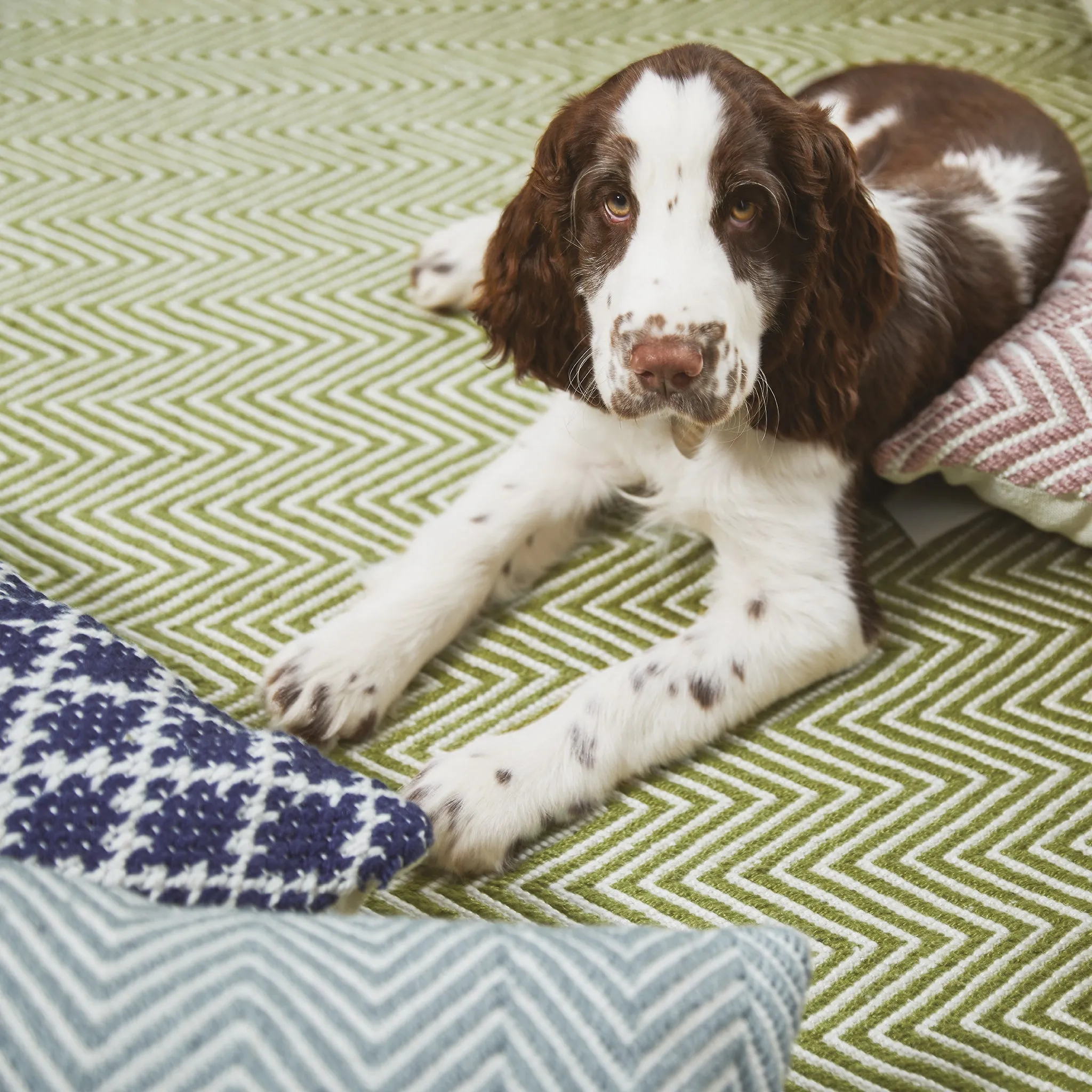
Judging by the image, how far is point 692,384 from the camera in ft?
6.32

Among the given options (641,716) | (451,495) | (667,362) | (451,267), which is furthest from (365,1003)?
(451,267)

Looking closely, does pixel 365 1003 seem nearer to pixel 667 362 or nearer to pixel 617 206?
pixel 667 362

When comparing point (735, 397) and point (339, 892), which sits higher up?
point (735, 397)

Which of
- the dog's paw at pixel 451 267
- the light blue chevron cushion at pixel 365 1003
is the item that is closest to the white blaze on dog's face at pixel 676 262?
the light blue chevron cushion at pixel 365 1003

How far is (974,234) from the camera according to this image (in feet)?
8.34

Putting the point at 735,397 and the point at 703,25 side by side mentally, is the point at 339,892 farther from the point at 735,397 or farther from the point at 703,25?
the point at 703,25

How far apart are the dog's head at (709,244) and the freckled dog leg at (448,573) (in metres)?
0.37

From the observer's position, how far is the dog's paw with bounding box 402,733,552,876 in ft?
6.43

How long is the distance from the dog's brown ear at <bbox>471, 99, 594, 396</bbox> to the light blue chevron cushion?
1120 millimetres

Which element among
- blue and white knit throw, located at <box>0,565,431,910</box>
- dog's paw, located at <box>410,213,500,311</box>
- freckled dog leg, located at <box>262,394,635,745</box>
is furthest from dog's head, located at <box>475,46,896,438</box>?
dog's paw, located at <box>410,213,500,311</box>

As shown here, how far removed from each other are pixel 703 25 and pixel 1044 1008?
326 centimetres

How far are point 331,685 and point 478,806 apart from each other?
1.16 feet

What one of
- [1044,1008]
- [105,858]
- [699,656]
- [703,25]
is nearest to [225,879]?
[105,858]

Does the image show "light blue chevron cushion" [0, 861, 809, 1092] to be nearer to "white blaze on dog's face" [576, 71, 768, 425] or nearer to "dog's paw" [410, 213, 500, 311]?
"white blaze on dog's face" [576, 71, 768, 425]
